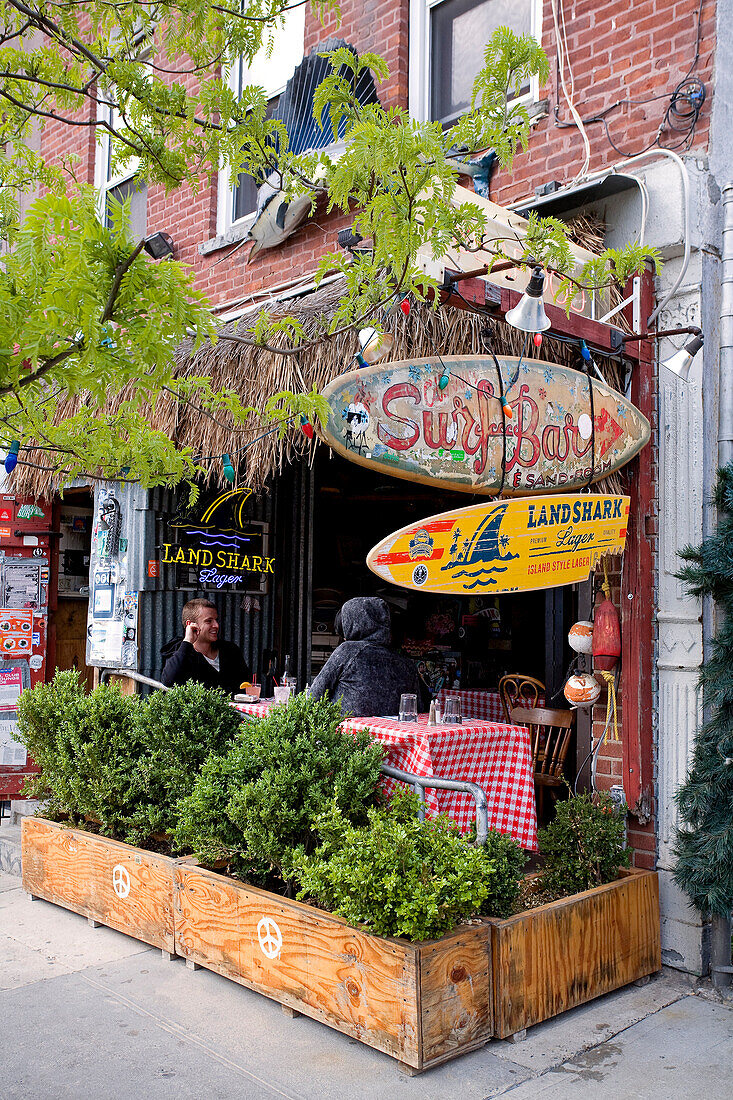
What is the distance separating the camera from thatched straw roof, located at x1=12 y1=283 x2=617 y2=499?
4547mm

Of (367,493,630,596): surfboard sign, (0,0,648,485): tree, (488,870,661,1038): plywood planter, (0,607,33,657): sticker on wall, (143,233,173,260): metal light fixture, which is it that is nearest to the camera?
(0,0,648,485): tree

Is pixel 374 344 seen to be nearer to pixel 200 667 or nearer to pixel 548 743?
pixel 200 667

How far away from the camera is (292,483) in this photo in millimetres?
8203

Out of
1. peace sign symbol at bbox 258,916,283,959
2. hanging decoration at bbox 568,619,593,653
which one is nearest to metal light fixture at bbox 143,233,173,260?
peace sign symbol at bbox 258,916,283,959

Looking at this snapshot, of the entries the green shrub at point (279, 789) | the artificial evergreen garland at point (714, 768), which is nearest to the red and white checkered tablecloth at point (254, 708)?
the green shrub at point (279, 789)

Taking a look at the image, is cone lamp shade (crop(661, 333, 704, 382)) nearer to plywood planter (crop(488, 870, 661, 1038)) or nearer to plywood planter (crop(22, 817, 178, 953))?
plywood planter (crop(488, 870, 661, 1038))

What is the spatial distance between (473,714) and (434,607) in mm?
1846

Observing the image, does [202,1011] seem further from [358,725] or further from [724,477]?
[724,477]

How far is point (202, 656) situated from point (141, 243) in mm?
4338

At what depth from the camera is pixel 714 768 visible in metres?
4.36

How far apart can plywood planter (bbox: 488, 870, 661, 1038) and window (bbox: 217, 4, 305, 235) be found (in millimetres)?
6077

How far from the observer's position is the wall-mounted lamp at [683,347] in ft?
14.0

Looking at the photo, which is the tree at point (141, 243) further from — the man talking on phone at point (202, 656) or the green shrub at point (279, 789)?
the man talking on phone at point (202, 656)

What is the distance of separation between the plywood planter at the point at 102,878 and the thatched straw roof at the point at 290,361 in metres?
2.32
